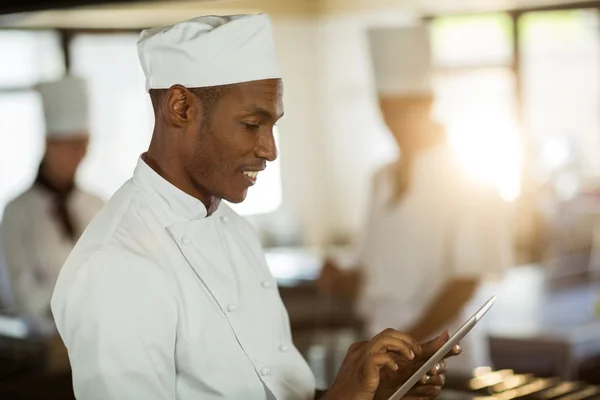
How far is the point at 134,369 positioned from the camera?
3.65ft

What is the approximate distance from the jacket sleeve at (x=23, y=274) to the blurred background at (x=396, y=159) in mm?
49

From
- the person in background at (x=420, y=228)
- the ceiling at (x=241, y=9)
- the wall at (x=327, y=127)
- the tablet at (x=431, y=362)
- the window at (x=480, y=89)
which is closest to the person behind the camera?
the tablet at (x=431, y=362)

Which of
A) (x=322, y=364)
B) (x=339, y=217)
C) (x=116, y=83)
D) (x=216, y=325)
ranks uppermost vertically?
(x=116, y=83)

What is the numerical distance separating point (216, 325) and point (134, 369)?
5.7 inches

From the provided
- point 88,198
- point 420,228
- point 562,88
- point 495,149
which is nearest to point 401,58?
point 420,228

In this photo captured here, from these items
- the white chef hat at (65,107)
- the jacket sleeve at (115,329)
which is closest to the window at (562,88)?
the white chef hat at (65,107)

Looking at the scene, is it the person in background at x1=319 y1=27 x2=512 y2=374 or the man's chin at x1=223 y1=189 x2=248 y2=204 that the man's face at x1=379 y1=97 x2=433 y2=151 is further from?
the man's chin at x1=223 y1=189 x2=248 y2=204

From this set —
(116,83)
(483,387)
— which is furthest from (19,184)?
(483,387)

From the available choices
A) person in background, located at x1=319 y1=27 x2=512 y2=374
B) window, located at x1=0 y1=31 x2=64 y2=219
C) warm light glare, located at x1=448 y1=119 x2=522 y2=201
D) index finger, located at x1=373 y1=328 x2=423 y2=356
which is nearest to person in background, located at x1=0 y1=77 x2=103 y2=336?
person in background, located at x1=319 y1=27 x2=512 y2=374

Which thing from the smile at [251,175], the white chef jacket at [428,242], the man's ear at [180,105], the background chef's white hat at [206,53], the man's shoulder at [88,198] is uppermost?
the background chef's white hat at [206,53]

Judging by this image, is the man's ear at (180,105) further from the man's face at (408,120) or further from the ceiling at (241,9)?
the ceiling at (241,9)

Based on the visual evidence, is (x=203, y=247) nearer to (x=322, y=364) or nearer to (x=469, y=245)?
(x=469, y=245)

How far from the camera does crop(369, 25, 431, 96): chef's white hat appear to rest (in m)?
2.86

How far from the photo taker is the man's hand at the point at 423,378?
1.23m
